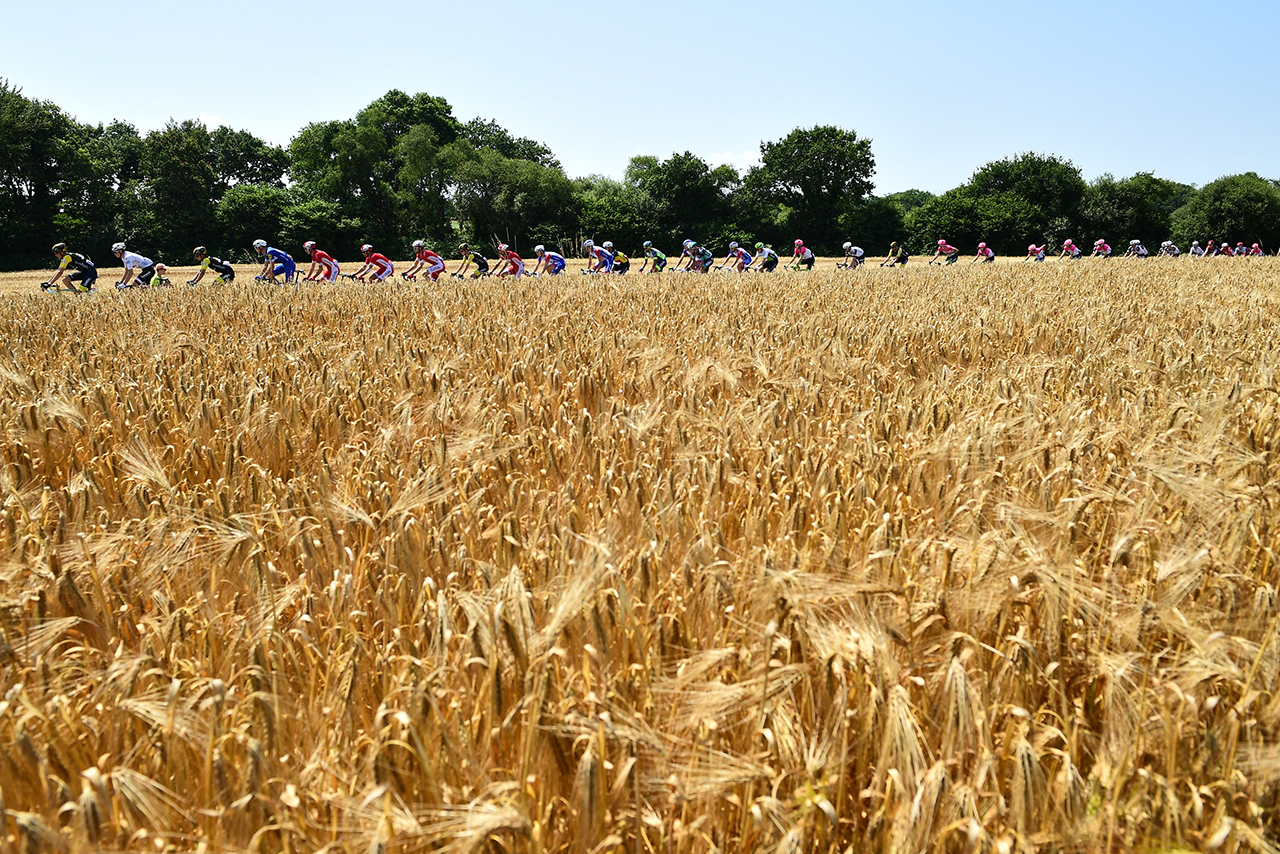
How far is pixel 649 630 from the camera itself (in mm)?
1564

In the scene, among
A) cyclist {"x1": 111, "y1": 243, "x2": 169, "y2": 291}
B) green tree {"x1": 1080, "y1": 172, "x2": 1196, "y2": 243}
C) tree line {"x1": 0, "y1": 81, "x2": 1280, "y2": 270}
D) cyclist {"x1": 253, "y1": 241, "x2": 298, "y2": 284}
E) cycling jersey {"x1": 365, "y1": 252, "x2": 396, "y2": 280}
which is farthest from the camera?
green tree {"x1": 1080, "y1": 172, "x2": 1196, "y2": 243}

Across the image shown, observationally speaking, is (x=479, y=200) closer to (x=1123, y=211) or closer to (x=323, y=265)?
(x=323, y=265)

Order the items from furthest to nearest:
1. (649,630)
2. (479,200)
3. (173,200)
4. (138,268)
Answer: (479,200), (173,200), (138,268), (649,630)

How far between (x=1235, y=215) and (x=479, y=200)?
62.5 meters

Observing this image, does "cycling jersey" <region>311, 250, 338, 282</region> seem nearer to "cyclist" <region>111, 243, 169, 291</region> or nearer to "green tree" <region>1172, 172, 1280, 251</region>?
"cyclist" <region>111, 243, 169, 291</region>

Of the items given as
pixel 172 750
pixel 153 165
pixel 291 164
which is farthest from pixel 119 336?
pixel 291 164

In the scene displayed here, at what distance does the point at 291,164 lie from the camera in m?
74.5

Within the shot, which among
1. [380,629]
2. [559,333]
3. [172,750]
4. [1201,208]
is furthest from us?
[1201,208]

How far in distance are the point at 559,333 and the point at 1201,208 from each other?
78.2 meters

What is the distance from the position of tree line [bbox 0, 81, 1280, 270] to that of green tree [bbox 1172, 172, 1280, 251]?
131mm

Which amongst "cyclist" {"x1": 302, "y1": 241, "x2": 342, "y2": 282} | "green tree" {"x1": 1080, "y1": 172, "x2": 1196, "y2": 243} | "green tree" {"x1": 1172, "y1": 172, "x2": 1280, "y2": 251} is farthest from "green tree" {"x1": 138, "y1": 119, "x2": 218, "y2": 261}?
"green tree" {"x1": 1172, "y1": 172, "x2": 1280, "y2": 251}

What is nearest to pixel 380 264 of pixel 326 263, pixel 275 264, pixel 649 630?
pixel 326 263

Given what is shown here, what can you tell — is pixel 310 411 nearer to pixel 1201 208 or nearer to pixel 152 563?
pixel 152 563

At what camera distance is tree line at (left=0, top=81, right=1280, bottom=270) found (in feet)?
147
